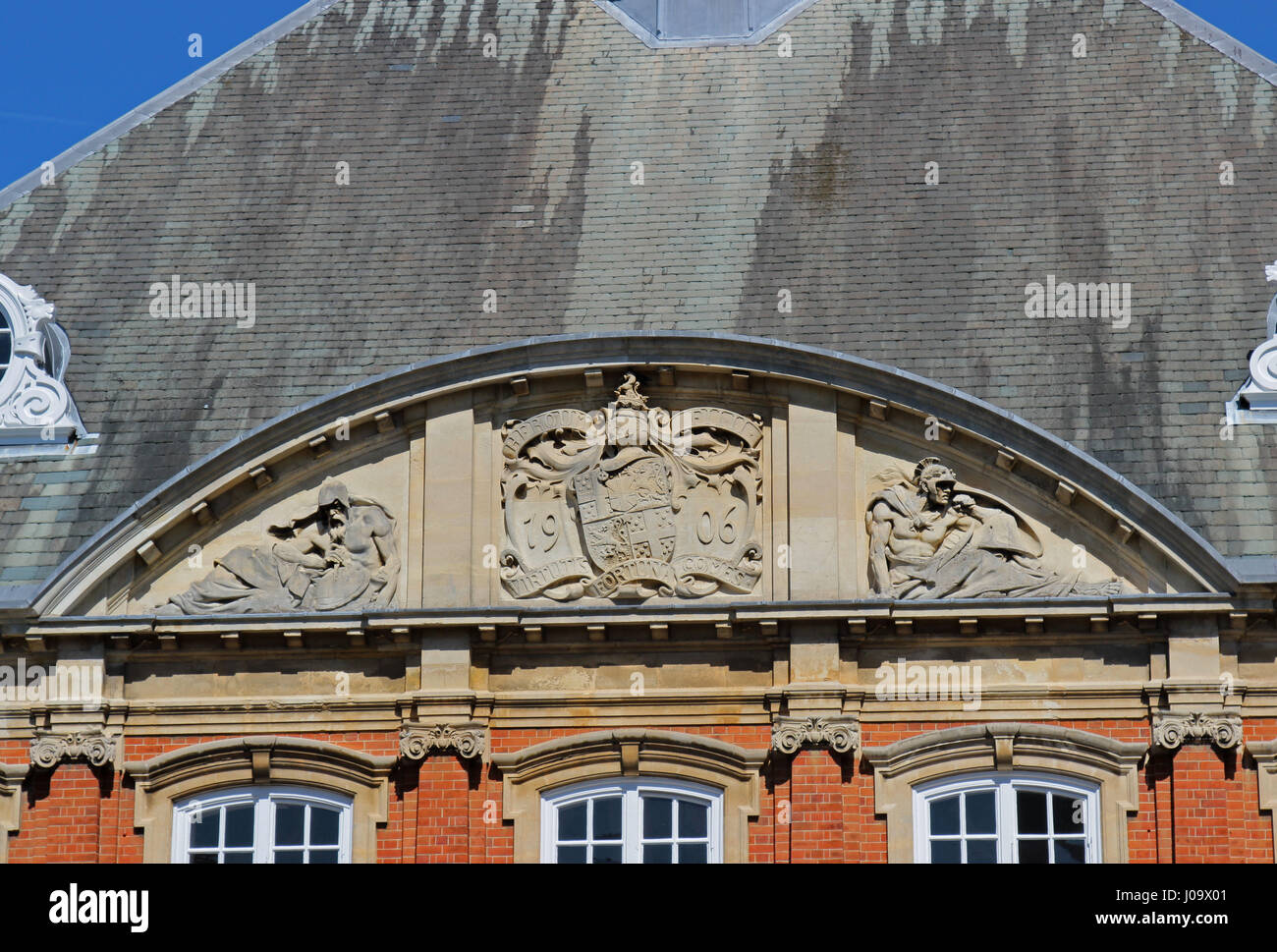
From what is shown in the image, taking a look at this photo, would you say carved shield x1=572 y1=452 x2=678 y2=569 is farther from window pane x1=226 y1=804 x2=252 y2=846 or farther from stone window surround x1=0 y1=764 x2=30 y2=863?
stone window surround x1=0 y1=764 x2=30 y2=863

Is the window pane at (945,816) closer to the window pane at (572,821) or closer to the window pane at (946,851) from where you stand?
the window pane at (946,851)

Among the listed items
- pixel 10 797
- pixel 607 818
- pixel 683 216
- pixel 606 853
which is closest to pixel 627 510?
pixel 607 818

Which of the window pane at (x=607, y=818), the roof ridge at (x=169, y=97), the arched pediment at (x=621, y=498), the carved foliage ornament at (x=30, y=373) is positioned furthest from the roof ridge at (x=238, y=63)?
the window pane at (x=607, y=818)

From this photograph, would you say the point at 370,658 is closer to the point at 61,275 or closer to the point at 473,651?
the point at 473,651

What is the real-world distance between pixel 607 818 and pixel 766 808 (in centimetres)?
134

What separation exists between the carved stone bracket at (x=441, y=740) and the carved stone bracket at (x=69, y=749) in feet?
8.28

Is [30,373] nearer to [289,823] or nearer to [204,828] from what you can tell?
[204,828]

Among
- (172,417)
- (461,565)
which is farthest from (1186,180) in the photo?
(172,417)

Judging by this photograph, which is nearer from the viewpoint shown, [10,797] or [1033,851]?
[1033,851]

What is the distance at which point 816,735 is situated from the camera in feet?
69.6

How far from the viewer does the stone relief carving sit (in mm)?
22016

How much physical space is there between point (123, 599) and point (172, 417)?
199cm

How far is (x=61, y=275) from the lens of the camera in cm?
2481

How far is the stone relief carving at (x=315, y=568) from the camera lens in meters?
22.0
